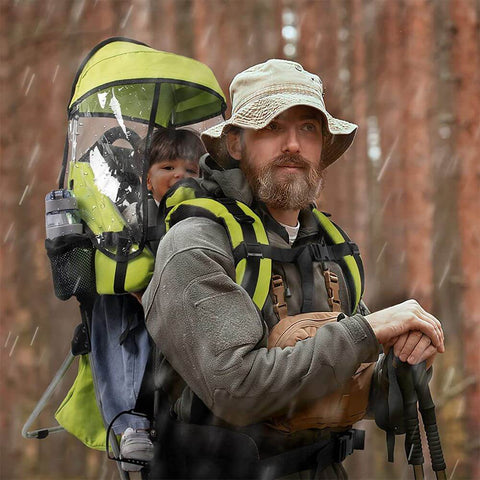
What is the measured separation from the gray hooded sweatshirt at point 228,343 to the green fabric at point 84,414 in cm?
125

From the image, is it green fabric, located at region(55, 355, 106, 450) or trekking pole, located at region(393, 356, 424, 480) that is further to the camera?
green fabric, located at region(55, 355, 106, 450)

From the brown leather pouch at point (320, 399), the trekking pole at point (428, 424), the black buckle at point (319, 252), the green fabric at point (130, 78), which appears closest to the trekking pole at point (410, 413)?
the trekking pole at point (428, 424)

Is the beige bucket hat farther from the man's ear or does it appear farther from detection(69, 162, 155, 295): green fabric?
detection(69, 162, 155, 295): green fabric

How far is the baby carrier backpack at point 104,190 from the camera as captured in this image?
10.9 ft

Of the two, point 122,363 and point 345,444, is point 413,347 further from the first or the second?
point 122,363

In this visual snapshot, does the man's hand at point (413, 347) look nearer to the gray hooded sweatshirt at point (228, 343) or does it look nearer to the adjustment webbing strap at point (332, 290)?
the gray hooded sweatshirt at point (228, 343)

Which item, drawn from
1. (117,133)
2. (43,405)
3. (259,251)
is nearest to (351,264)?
(259,251)

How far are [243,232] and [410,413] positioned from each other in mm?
958

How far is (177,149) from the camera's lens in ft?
13.0

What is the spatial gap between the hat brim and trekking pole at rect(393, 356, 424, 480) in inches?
44.0

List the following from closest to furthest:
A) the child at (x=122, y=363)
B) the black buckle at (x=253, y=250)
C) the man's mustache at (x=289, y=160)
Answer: the black buckle at (x=253, y=250), the man's mustache at (x=289, y=160), the child at (x=122, y=363)

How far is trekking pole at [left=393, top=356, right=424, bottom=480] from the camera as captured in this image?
101 inches

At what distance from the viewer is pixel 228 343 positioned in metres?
2.42

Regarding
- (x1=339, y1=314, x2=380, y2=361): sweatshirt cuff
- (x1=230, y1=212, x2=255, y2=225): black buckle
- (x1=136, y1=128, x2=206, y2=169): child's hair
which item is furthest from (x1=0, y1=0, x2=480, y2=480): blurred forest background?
(x1=339, y1=314, x2=380, y2=361): sweatshirt cuff
